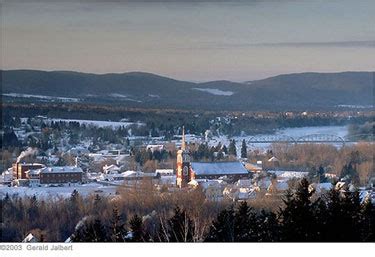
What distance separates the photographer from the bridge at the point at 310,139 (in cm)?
1006

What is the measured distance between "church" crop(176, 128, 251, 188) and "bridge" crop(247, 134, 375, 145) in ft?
1.19

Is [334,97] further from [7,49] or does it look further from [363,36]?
[7,49]

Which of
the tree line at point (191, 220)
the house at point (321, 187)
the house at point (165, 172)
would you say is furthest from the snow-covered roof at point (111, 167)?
the house at point (321, 187)

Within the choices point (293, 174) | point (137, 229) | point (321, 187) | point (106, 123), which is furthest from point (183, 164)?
point (137, 229)

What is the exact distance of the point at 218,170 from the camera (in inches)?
396

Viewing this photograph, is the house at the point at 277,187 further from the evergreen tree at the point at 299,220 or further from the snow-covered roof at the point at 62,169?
the snow-covered roof at the point at 62,169

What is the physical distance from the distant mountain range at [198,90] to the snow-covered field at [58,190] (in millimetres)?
1040

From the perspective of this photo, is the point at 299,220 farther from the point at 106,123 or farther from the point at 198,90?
the point at 106,123

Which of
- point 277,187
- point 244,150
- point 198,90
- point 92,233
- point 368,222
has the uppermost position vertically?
point 198,90

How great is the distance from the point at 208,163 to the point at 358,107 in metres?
1.90

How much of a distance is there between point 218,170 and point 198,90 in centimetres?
100

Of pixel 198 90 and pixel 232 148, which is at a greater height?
pixel 198 90

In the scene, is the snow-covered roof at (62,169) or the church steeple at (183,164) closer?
the church steeple at (183,164)
